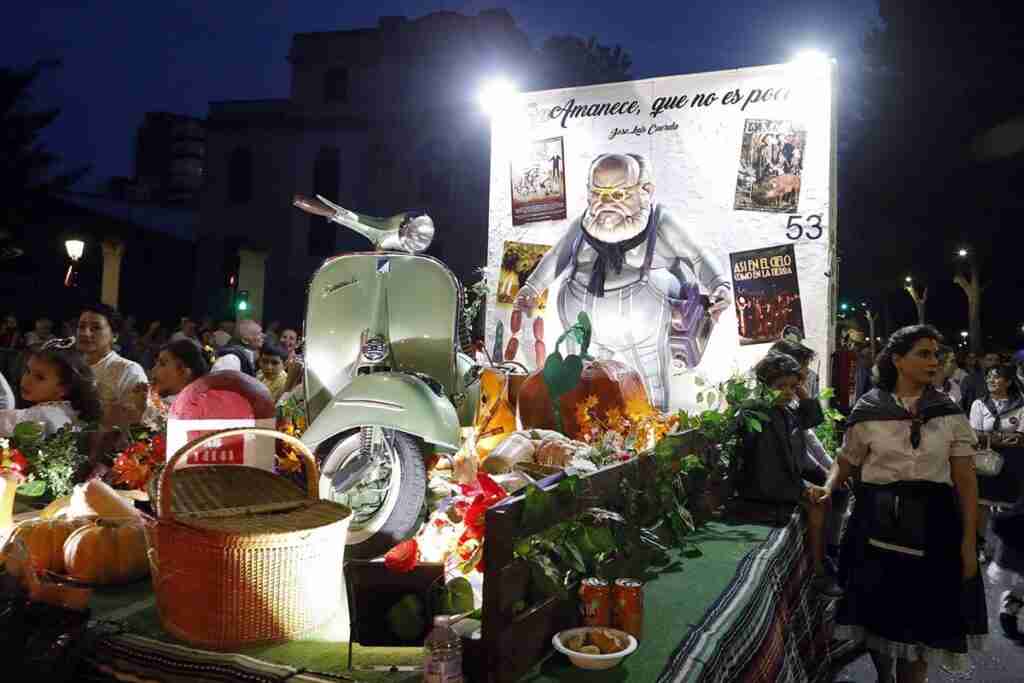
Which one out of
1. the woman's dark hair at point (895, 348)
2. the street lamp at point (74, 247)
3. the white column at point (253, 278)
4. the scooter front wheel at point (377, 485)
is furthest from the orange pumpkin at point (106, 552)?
the white column at point (253, 278)

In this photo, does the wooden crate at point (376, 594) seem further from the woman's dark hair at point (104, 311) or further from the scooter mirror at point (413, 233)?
the woman's dark hair at point (104, 311)

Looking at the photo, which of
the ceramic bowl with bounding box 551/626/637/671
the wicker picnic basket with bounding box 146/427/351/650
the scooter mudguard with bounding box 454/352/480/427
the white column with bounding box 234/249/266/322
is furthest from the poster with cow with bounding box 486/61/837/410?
the white column with bounding box 234/249/266/322

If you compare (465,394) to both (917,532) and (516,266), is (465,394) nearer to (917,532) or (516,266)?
(917,532)

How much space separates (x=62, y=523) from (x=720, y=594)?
7.56 feet

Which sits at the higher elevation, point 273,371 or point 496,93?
point 496,93

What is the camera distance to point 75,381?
13.4ft

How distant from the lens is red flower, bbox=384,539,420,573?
217cm

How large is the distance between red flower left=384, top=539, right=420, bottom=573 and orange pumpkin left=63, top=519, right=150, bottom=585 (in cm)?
110

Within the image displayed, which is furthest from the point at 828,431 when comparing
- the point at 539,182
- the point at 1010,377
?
the point at 539,182

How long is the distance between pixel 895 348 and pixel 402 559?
265cm

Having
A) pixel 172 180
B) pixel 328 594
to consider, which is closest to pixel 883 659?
pixel 328 594

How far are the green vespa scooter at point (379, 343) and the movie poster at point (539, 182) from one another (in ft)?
9.33

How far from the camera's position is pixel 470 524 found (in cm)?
240

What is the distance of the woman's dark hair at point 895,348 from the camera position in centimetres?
368
